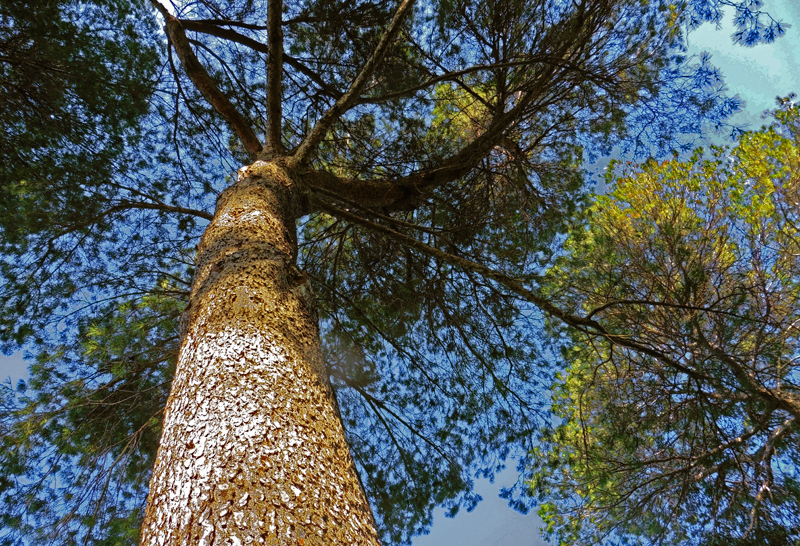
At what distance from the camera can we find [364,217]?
3486 millimetres

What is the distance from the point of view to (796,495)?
9.22 feet

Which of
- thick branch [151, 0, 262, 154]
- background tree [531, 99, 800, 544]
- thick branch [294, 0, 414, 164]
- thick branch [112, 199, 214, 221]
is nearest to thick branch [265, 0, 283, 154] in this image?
thick branch [294, 0, 414, 164]

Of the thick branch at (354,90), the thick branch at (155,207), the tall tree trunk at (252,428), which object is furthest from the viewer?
the thick branch at (155,207)

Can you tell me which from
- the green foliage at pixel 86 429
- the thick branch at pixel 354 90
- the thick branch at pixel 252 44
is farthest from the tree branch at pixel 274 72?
the green foliage at pixel 86 429

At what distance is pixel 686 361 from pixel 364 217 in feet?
8.02

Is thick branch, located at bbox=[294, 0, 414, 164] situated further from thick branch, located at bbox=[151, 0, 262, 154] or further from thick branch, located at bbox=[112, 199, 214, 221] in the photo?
thick branch, located at bbox=[112, 199, 214, 221]

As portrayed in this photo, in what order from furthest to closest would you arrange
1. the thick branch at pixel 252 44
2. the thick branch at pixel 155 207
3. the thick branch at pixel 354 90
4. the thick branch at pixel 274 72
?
the thick branch at pixel 252 44 < the thick branch at pixel 155 207 < the thick branch at pixel 274 72 < the thick branch at pixel 354 90

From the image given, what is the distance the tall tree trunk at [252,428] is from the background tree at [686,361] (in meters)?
1.68

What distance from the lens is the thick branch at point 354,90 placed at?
2.31 metres

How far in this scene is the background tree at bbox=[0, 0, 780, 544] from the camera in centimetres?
289

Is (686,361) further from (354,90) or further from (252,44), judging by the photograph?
(252,44)

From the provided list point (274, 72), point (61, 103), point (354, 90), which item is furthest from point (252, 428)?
point (61, 103)

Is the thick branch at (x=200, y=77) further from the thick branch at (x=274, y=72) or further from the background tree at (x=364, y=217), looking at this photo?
the thick branch at (x=274, y=72)

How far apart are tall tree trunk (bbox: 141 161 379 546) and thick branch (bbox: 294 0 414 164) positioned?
1047 millimetres
